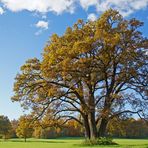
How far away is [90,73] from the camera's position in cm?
3853

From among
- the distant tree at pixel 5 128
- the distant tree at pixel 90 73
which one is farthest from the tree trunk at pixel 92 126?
the distant tree at pixel 5 128

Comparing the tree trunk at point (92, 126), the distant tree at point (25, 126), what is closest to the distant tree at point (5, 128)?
the distant tree at point (25, 126)

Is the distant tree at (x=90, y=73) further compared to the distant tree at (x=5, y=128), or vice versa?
the distant tree at (x=5, y=128)

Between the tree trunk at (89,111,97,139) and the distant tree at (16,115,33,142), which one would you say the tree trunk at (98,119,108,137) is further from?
the distant tree at (16,115,33,142)

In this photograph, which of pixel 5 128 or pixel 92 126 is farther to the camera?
pixel 5 128

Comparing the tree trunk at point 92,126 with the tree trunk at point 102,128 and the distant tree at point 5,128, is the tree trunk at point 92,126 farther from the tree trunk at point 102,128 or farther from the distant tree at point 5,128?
the distant tree at point 5,128

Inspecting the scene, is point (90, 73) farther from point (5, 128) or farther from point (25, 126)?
point (5, 128)

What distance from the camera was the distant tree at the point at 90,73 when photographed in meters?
38.0

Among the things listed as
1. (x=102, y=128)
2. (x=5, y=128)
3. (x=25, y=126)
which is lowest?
(x=102, y=128)

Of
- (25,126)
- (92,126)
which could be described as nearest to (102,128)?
(92,126)

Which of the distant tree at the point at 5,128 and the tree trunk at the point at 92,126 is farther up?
the distant tree at the point at 5,128

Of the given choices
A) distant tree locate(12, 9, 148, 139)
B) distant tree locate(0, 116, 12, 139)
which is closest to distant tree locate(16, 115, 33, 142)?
distant tree locate(12, 9, 148, 139)

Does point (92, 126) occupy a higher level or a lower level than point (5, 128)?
lower

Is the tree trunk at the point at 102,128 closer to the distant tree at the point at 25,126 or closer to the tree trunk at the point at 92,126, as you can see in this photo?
the tree trunk at the point at 92,126
